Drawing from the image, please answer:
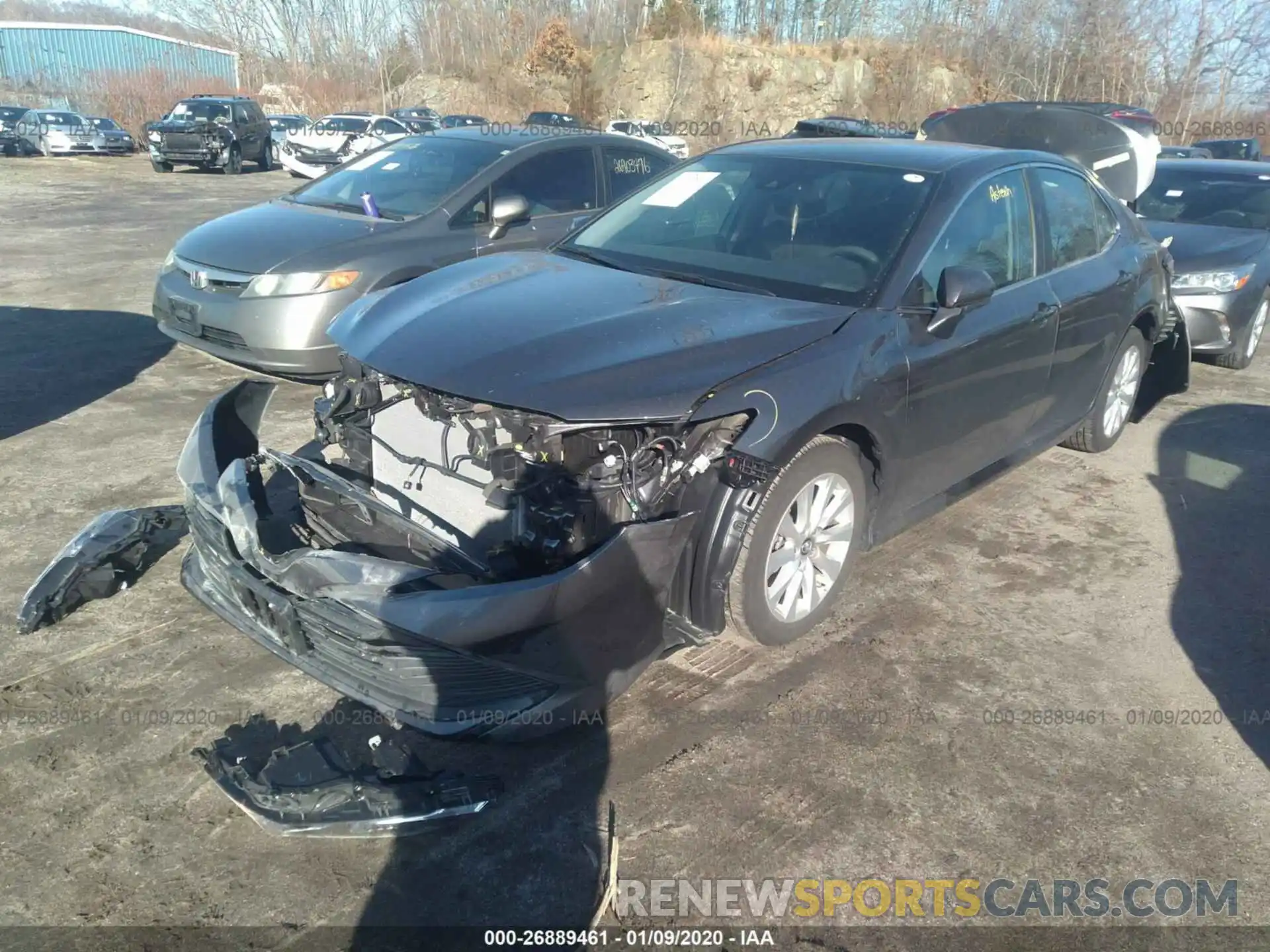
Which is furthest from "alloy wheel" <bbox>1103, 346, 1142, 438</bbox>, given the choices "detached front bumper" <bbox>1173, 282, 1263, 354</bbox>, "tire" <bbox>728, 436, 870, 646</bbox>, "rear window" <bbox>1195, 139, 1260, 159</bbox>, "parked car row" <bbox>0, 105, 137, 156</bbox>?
"parked car row" <bbox>0, 105, 137, 156</bbox>

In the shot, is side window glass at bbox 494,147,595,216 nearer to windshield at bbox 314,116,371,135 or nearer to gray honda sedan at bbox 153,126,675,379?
gray honda sedan at bbox 153,126,675,379

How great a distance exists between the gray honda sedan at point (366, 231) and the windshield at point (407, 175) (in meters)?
0.01

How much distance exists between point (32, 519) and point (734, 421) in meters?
3.40

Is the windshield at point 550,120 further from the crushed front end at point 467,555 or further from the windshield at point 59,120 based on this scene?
the crushed front end at point 467,555

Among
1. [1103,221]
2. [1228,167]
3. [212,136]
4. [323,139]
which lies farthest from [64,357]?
[212,136]

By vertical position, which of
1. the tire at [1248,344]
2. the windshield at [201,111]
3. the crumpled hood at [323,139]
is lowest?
the tire at [1248,344]

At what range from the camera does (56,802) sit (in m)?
2.88

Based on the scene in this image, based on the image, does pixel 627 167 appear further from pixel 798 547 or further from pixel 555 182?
pixel 798 547

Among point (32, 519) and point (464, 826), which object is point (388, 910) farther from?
point (32, 519)

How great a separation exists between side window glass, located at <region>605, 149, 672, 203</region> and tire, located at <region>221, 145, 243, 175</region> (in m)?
21.4

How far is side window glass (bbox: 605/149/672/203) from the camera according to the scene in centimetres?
755

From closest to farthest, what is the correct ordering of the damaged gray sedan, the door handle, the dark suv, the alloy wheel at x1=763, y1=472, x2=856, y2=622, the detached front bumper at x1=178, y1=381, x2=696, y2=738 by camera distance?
1. the detached front bumper at x1=178, y1=381, x2=696, y2=738
2. the damaged gray sedan
3. the alloy wheel at x1=763, y1=472, x2=856, y2=622
4. the door handle
5. the dark suv

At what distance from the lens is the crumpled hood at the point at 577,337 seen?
3160 mm

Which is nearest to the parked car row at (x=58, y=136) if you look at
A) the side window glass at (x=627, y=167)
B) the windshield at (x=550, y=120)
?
the windshield at (x=550, y=120)
